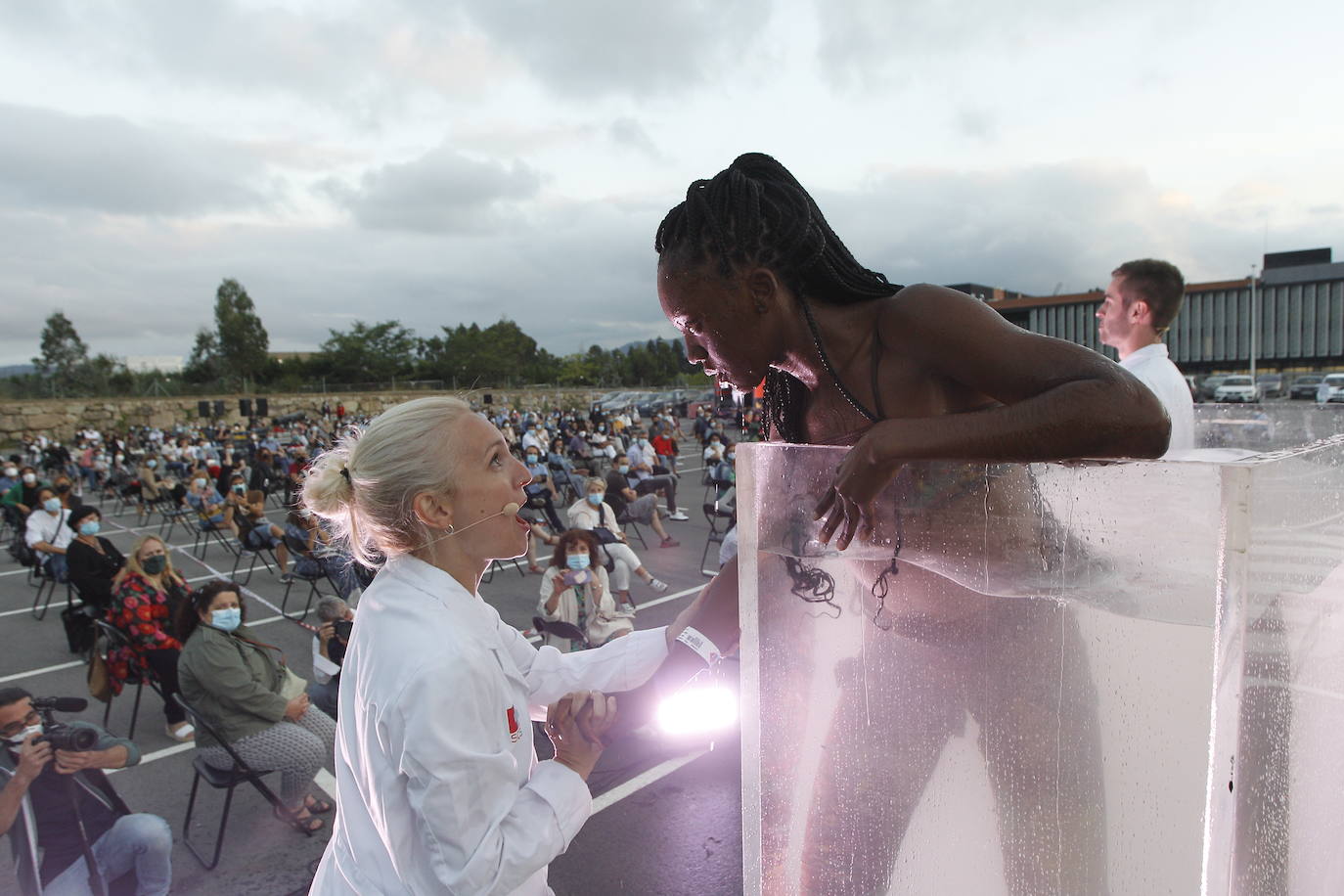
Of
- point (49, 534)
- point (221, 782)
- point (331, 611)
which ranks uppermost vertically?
point (331, 611)

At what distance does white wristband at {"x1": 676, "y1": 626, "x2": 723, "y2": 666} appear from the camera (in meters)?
1.66

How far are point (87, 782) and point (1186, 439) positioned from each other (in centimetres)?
461

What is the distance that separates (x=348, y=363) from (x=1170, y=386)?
64169mm

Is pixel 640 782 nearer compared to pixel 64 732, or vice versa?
pixel 64 732

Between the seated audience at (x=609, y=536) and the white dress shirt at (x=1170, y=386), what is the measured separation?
536 centimetres

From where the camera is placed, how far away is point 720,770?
479 centimetres

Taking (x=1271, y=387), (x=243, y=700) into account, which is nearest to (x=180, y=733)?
(x=243, y=700)

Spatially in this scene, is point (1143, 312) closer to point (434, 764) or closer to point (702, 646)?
point (702, 646)

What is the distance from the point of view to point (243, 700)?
432cm

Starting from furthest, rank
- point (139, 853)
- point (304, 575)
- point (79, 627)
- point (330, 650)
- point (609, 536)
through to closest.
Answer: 1. point (609, 536)
2. point (304, 575)
3. point (79, 627)
4. point (330, 650)
5. point (139, 853)

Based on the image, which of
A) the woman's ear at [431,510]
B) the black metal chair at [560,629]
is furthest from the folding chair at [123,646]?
the woman's ear at [431,510]

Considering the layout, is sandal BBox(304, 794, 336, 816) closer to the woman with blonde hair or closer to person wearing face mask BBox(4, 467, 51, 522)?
the woman with blonde hair

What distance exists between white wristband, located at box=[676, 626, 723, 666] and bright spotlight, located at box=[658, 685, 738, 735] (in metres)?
0.09

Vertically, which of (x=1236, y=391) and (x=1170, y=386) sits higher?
(x=1170, y=386)
